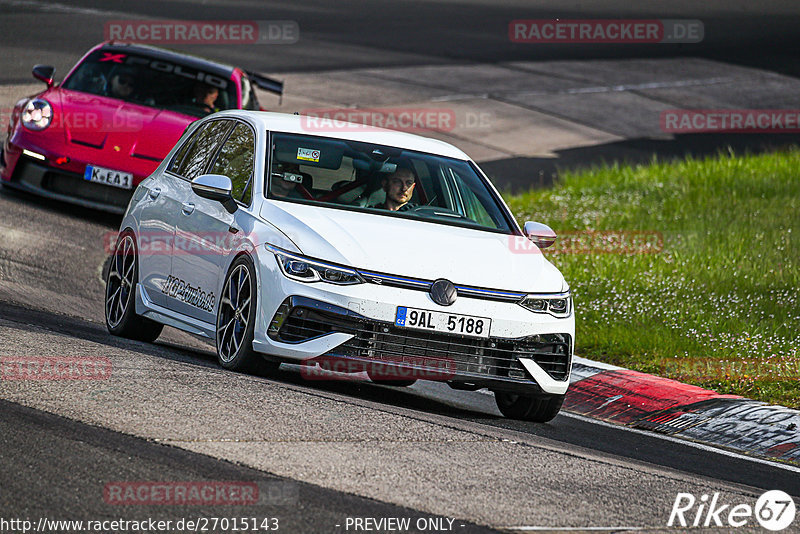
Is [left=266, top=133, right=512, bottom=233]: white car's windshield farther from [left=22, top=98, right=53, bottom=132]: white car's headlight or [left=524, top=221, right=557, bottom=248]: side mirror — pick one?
[left=22, top=98, right=53, bottom=132]: white car's headlight

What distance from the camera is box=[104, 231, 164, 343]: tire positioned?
31.8 feet

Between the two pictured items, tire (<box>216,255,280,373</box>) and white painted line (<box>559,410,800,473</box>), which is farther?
white painted line (<box>559,410,800,473</box>)

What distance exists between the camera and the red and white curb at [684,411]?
28.7ft

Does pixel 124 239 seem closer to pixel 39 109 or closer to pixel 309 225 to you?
pixel 309 225

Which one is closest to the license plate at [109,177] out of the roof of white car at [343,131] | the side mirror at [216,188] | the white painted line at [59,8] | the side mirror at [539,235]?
the roof of white car at [343,131]

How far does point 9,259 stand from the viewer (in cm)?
1187

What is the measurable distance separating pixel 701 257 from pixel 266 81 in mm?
5365

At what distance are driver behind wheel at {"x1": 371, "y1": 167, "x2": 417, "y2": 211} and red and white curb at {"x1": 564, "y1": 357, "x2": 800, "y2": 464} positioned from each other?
191cm

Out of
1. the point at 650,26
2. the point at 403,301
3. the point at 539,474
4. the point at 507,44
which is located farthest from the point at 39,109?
the point at 650,26

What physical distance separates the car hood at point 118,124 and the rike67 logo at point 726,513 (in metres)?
8.57

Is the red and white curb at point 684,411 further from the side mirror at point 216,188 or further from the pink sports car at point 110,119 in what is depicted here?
the pink sports car at point 110,119

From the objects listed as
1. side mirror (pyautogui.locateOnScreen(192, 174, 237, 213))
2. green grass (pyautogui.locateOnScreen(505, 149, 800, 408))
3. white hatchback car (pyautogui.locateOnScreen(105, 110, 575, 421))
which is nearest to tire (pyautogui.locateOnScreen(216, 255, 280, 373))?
white hatchback car (pyautogui.locateOnScreen(105, 110, 575, 421))

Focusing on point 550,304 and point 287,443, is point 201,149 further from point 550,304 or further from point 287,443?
point 287,443

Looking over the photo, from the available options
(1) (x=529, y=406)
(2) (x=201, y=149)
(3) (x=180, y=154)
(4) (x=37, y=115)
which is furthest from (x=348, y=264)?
(4) (x=37, y=115)
